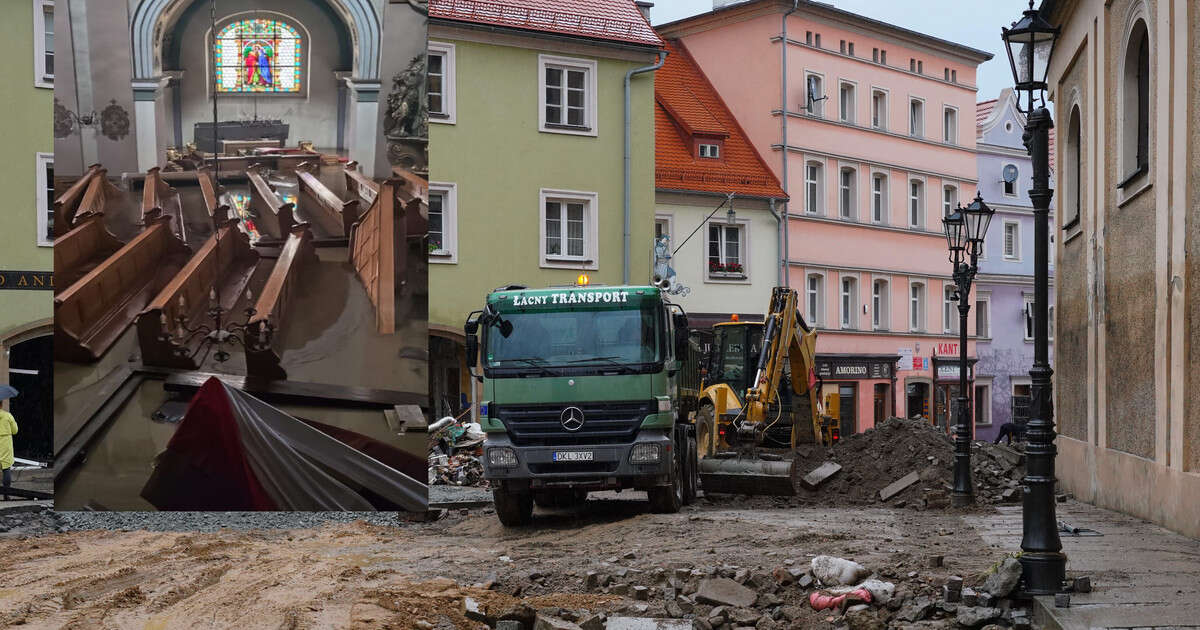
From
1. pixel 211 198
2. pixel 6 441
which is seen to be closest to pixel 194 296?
pixel 211 198

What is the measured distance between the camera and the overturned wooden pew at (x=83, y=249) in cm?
1839

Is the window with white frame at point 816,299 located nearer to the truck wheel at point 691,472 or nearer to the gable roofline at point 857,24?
the gable roofline at point 857,24

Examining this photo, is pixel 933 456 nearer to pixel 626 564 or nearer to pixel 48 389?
pixel 626 564

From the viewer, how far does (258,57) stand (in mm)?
18844

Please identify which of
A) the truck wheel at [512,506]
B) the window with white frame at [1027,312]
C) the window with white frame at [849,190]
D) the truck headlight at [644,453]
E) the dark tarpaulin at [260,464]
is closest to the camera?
the truck headlight at [644,453]

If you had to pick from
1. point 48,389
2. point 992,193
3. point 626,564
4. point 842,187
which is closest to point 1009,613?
point 626,564

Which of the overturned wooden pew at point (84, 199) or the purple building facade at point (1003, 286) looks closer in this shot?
the overturned wooden pew at point (84, 199)

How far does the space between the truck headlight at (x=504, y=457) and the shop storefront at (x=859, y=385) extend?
2465 centimetres

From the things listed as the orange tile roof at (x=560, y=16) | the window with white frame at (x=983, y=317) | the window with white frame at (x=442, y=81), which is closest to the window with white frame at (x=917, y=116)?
the window with white frame at (x=983, y=317)

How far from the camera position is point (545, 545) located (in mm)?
16359

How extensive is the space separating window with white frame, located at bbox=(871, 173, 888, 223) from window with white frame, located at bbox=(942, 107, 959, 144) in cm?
405

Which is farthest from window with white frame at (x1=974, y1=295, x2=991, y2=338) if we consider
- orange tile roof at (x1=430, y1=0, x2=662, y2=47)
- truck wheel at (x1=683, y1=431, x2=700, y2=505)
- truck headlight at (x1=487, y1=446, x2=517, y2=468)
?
truck headlight at (x1=487, y1=446, x2=517, y2=468)

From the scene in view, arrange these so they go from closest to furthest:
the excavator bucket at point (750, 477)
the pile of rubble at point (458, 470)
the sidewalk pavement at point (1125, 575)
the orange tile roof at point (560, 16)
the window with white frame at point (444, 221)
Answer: the sidewalk pavement at point (1125, 575), the excavator bucket at point (750, 477), the pile of rubble at point (458, 470), the window with white frame at point (444, 221), the orange tile roof at point (560, 16)

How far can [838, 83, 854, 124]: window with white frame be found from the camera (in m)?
43.5
